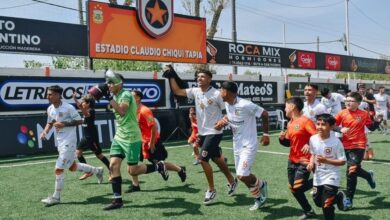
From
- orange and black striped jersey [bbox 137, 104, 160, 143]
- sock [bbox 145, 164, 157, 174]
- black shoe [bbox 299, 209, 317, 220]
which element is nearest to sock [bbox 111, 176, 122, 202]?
sock [bbox 145, 164, 157, 174]

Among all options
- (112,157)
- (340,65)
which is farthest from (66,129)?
(340,65)

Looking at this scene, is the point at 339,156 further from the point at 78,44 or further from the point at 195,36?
the point at 195,36

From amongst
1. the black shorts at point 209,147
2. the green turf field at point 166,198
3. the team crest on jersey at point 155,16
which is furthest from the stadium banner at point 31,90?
the black shorts at point 209,147

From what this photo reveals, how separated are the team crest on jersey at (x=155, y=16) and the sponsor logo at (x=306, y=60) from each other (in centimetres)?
1081

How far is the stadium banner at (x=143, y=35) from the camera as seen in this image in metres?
16.4

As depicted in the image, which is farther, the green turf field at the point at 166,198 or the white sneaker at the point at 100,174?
the white sneaker at the point at 100,174

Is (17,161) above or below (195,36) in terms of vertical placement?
below

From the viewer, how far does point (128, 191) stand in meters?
7.93

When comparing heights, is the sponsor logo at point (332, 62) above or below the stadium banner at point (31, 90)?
above

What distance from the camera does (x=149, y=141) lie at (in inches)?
322

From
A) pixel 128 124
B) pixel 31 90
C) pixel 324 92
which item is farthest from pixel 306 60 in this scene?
pixel 128 124

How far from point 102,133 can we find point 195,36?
7.09m

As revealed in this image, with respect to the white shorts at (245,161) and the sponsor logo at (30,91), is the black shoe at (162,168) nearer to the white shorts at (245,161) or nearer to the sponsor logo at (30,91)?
the white shorts at (245,161)

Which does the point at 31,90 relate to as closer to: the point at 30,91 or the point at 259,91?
the point at 30,91
